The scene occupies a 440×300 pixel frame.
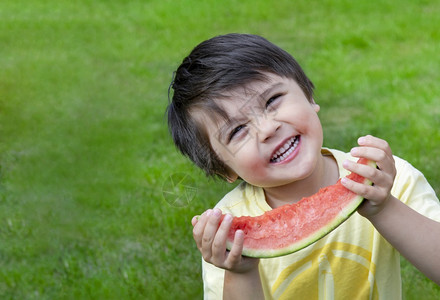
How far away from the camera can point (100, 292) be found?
12.2ft

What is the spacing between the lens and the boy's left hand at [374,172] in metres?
2.01

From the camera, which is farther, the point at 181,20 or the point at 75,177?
the point at 181,20

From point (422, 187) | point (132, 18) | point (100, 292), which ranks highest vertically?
point (422, 187)

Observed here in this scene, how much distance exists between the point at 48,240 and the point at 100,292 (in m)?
0.72

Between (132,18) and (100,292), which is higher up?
(100,292)

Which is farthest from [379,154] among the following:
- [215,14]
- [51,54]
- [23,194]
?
[215,14]

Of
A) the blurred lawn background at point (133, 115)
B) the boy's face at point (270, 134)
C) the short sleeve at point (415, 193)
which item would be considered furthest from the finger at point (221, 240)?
the blurred lawn background at point (133, 115)

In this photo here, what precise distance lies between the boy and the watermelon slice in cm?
6

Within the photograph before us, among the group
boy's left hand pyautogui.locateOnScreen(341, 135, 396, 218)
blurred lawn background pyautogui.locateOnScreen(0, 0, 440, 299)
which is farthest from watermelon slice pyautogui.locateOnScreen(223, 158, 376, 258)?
blurred lawn background pyautogui.locateOnScreen(0, 0, 440, 299)

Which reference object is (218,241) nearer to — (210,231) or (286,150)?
(210,231)

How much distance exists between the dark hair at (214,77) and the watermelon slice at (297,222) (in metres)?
0.37

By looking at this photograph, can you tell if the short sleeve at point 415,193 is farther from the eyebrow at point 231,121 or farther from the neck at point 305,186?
the eyebrow at point 231,121

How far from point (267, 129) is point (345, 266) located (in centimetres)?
66

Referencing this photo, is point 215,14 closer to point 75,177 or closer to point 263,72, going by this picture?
point 75,177
